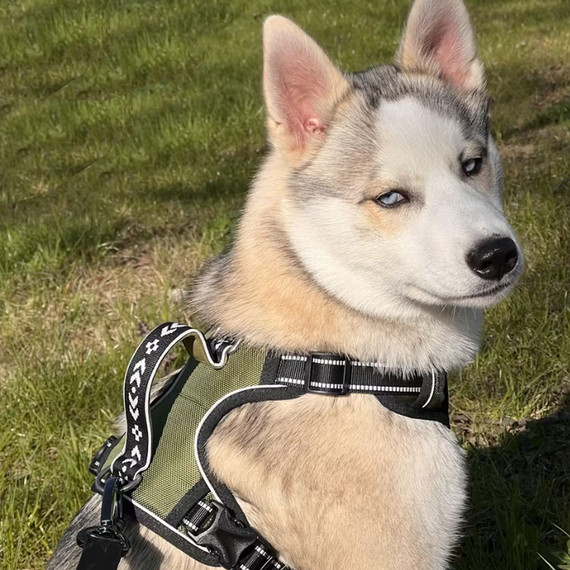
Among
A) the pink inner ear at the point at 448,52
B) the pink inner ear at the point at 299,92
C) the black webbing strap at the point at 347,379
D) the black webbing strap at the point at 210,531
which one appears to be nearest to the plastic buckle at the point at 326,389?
the black webbing strap at the point at 347,379

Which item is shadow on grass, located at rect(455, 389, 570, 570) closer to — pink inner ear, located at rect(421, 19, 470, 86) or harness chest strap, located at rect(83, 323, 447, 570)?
harness chest strap, located at rect(83, 323, 447, 570)

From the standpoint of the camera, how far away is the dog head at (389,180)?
215 cm

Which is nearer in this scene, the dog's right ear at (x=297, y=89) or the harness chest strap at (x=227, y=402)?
the harness chest strap at (x=227, y=402)

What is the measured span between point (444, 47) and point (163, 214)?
3.48 meters

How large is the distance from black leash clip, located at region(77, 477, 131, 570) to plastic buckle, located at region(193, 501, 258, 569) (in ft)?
0.74

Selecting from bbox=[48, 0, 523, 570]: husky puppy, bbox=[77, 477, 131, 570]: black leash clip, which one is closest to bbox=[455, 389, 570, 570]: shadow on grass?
bbox=[48, 0, 523, 570]: husky puppy

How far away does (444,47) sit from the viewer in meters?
2.60

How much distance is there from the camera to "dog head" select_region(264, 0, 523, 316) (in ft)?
7.06

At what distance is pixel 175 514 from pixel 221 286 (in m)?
0.75

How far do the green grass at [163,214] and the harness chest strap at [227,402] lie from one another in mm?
896

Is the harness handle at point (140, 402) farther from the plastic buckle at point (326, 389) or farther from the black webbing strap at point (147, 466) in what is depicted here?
the plastic buckle at point (326, 389)

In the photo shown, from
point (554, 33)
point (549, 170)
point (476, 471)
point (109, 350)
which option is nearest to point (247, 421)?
point (476, 471)

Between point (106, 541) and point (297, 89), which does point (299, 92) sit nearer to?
point (297, 89)

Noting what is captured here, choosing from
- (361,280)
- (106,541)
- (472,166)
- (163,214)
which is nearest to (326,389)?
(361,280)
